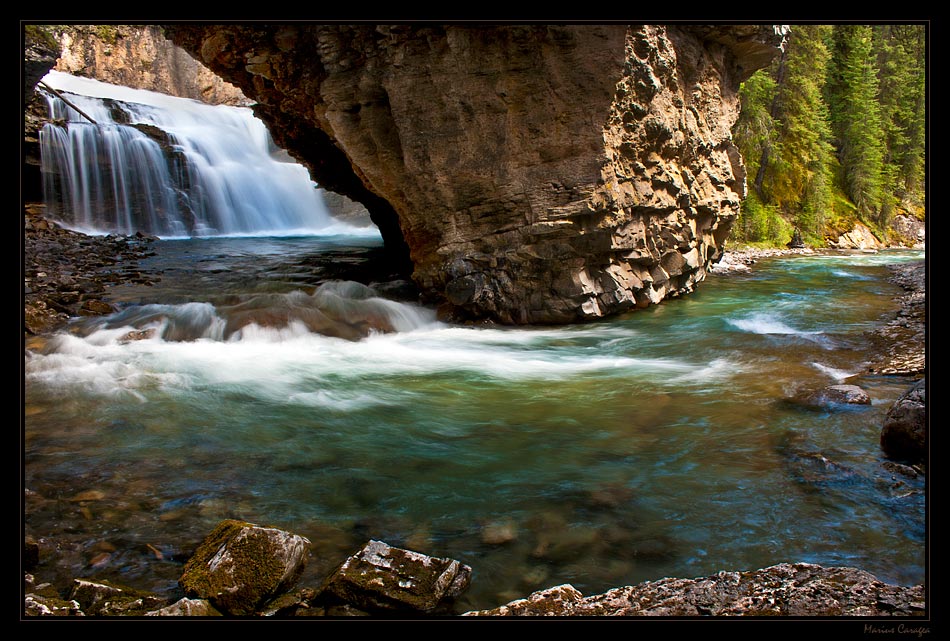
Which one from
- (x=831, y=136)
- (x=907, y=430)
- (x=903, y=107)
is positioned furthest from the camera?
(x=903, y=107)

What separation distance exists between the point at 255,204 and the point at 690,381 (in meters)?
25.7

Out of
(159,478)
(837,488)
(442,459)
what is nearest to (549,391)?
(442,459)

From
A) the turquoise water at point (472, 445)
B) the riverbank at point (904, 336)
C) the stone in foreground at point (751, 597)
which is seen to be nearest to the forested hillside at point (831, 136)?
the riverbank at point (904, 336)

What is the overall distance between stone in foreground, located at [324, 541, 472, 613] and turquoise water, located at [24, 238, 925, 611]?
0.17m

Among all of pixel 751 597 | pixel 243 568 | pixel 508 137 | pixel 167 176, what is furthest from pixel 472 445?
pixel 167 176

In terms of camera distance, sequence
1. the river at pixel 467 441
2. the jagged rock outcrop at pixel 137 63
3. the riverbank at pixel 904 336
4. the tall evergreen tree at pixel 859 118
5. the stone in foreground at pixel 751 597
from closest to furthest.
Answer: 1. the stone in foreground at pixel 751 597
2. the river at pixel 467 441
3. the riverbank at pixel 904 336
4. the tall evergreen tree at pixel 859 118
5. the jagged rock outcrop at pixel 137 63

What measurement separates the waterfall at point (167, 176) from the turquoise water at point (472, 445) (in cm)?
1503

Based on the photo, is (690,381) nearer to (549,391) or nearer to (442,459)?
(549,391)

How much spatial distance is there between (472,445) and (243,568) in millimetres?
2731

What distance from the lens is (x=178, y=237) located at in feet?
79.9

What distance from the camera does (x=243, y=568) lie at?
311 cm

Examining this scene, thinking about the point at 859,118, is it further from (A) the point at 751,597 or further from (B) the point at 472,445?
(A) the point at 751,597

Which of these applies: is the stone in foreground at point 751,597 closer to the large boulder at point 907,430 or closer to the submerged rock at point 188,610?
the submerged rock at point 188,610

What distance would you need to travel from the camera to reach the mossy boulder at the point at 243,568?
118 inches
